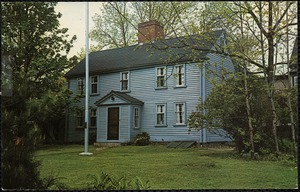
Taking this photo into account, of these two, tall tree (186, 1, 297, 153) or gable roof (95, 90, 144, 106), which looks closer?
tall tree (186, 1, 297, 153)

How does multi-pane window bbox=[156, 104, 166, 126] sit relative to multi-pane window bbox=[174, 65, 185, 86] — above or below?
below

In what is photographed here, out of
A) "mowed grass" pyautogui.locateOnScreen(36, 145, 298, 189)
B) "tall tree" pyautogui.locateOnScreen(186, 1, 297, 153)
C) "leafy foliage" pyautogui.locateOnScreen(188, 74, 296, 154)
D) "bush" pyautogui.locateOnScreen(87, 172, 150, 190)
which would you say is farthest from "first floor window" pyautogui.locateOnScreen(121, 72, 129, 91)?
"tall tree" pyautogui.locateOnScreen(186, 1, 297, 153)

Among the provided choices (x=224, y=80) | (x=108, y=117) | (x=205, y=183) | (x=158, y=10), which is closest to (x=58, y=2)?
(x=158, y=10)

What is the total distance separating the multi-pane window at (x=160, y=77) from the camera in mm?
3901

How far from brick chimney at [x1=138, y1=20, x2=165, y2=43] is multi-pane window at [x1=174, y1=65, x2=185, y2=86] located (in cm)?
40

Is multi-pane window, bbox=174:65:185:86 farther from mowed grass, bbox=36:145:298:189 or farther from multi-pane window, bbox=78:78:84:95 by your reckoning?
multi-pane window, bbox=78:78:84:95

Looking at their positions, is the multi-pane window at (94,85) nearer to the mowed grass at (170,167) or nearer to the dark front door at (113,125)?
the dark front door at (113,125)

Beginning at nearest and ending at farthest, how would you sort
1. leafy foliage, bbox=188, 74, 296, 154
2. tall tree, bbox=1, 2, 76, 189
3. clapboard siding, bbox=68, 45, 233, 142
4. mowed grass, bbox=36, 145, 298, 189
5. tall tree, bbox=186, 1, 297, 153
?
tall tree, bbox=1, 2, 76, 189
mowed grass, bbox=36, 145, 298, 189
tall tree, bbox=186, 1, 297, 153
leafy foliage, bbox=188, 74, 296, 154
clapboard siding, bbox=68, 45, 233, 142

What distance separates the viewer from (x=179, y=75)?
3.83 metres

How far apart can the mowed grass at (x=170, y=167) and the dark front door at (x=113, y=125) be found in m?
0.16

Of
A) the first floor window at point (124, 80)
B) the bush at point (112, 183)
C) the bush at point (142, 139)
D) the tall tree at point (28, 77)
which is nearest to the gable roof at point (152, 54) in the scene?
the first floor window at point (124, 80)

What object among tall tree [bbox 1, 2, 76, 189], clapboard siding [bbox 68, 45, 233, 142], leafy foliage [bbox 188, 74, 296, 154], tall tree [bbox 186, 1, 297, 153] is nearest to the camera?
tall tree [bbox 1, 2, 76, 189]

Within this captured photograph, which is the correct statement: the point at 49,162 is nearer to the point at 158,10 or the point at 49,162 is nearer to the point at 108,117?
the point at 108,117

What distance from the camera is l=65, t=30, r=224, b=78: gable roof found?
12.6 ft
